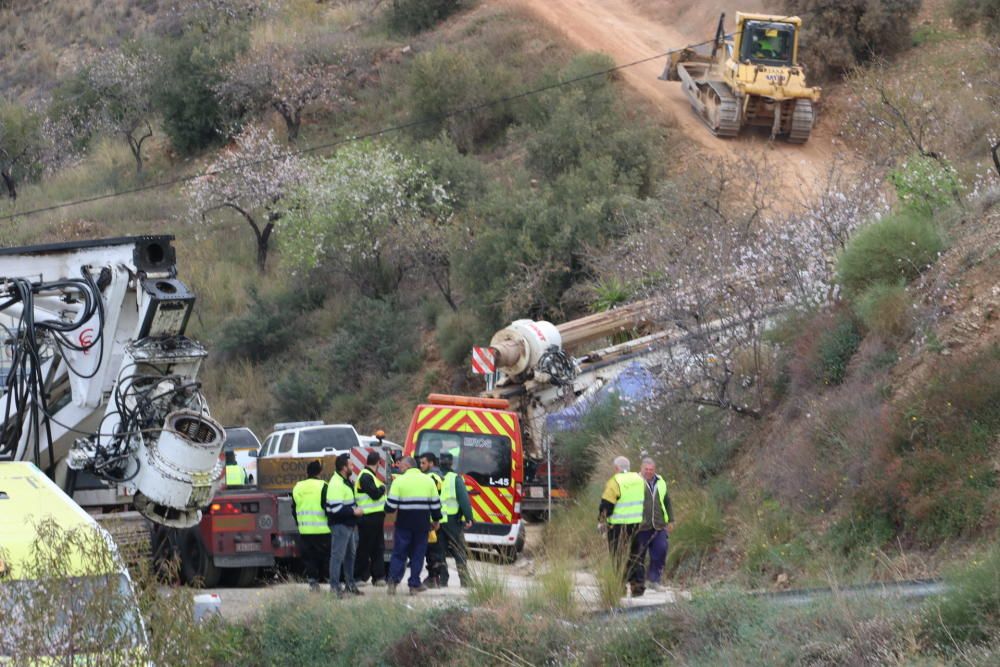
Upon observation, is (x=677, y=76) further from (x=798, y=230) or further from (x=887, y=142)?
(x=798, y=230)

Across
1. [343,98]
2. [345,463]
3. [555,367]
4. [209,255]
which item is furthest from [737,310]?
[343,98]

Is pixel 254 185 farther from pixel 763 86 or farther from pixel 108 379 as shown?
pixel 108 379

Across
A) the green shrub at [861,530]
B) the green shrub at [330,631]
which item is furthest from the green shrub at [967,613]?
the green shrub at [330,631]

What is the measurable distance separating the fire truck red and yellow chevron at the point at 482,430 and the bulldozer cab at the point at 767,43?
19.1 metres

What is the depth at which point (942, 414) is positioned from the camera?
44.3 ft

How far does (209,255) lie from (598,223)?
1603 centimetres

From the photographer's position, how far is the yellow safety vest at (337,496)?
14.6m

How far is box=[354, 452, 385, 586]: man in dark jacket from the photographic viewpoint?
14836 mm

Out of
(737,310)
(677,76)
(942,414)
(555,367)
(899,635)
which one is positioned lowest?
(677,76)

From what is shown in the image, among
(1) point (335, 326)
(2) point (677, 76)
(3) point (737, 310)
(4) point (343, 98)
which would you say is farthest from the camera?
(4) point (343, 98)

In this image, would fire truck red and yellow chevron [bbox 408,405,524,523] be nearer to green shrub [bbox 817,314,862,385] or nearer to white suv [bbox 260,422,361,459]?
white suv [bbox 260,422,361,459]

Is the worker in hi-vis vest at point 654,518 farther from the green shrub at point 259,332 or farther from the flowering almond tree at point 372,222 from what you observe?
the green shrub at point 259,332

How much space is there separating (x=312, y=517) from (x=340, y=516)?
39 cm

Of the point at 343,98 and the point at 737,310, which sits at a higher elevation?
the point at 737,310
